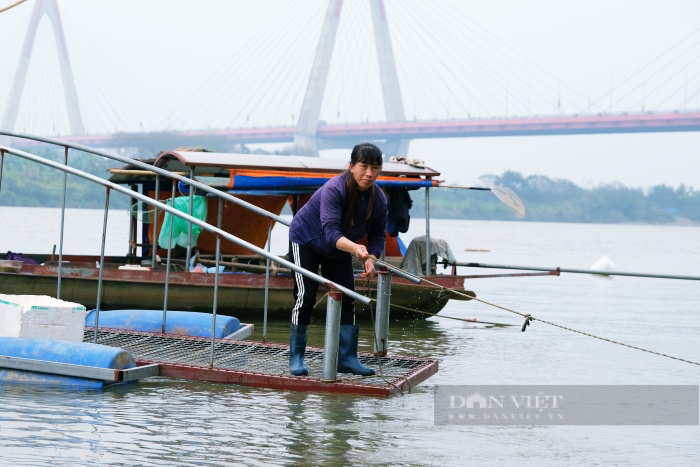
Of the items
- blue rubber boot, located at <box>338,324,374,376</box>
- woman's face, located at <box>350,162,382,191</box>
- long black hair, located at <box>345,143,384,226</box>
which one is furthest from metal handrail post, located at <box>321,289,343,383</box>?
woman's face, located at <box>350,162,382,191</box>

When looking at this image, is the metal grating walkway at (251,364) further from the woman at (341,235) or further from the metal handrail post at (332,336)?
the woman at (341,235)

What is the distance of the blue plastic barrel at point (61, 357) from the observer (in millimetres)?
7441

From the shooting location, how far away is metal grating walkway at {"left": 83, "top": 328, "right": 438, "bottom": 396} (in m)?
7.39

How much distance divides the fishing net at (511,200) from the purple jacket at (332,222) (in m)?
7.16

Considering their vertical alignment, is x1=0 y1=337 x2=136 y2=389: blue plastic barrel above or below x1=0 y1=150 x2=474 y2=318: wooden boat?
below

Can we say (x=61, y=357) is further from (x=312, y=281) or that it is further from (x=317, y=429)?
(x=317, y=429)

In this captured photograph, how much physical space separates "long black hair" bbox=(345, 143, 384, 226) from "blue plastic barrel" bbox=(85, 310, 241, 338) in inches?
108

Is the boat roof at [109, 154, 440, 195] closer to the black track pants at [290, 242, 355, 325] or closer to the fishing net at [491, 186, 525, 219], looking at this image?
the fishing net at [491, 186, 525, 219]

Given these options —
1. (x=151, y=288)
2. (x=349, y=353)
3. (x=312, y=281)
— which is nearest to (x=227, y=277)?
(x=151, y=288)

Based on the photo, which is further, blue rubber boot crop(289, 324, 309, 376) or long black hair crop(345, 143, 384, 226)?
blue rubber boot crop(289, 324, 309, 376)

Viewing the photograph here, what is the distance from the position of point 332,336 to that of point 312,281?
0.45m

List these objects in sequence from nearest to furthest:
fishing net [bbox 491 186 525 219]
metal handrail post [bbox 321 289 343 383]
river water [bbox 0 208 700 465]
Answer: river water [bbox 0 208 700 465] → metal handrail post [bbox 321 289 343 383] → fishing net [bbox 491 186 525 219]

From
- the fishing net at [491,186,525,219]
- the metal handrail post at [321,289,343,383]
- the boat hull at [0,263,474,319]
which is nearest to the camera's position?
the metal handrail post at [321,289,343,383]

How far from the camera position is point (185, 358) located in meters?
8.35
